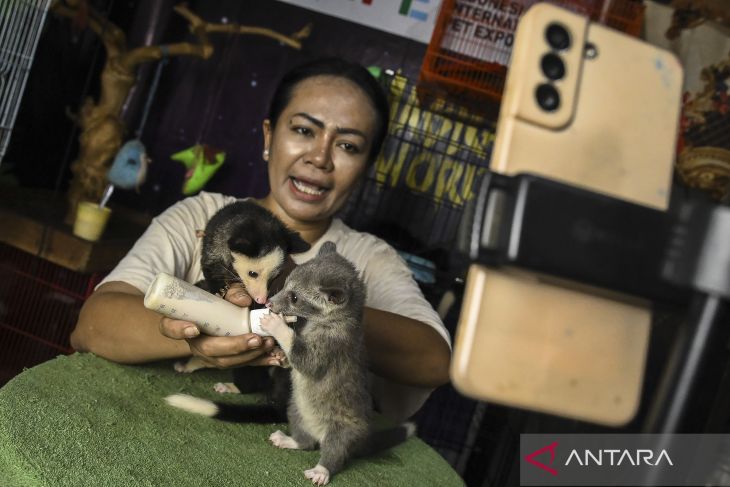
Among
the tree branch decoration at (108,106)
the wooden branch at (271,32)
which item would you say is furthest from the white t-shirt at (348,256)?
the wooden branch at (271,32)

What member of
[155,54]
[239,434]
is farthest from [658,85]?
[155,54]

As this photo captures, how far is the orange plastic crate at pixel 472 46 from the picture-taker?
2080 mm

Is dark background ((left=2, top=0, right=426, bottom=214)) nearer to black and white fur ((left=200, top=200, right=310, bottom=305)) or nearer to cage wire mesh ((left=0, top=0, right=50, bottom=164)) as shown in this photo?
cage wire mesh ((left=0, top=0, right=50, bottom=164))

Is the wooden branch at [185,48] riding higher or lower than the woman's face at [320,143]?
higher

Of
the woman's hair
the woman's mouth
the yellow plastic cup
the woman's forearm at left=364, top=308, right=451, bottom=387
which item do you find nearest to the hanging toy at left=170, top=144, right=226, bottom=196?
the yellow plastic cup

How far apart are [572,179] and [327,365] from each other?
742 mm

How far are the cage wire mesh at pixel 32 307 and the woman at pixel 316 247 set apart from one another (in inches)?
32.2

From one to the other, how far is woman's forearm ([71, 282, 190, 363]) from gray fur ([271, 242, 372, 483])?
21 centimetres

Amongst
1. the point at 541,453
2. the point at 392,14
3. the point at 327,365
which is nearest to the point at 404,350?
the point at 327,365

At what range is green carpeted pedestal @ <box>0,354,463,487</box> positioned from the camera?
0.78 meters

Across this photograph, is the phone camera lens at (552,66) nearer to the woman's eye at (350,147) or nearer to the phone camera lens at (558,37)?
the phone camera lens at (558,37)

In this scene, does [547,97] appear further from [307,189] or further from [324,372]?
[307,189]

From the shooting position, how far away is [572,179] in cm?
36

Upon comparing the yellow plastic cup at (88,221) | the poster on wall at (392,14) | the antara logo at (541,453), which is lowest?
the yellow plastic cup at (88,221)
